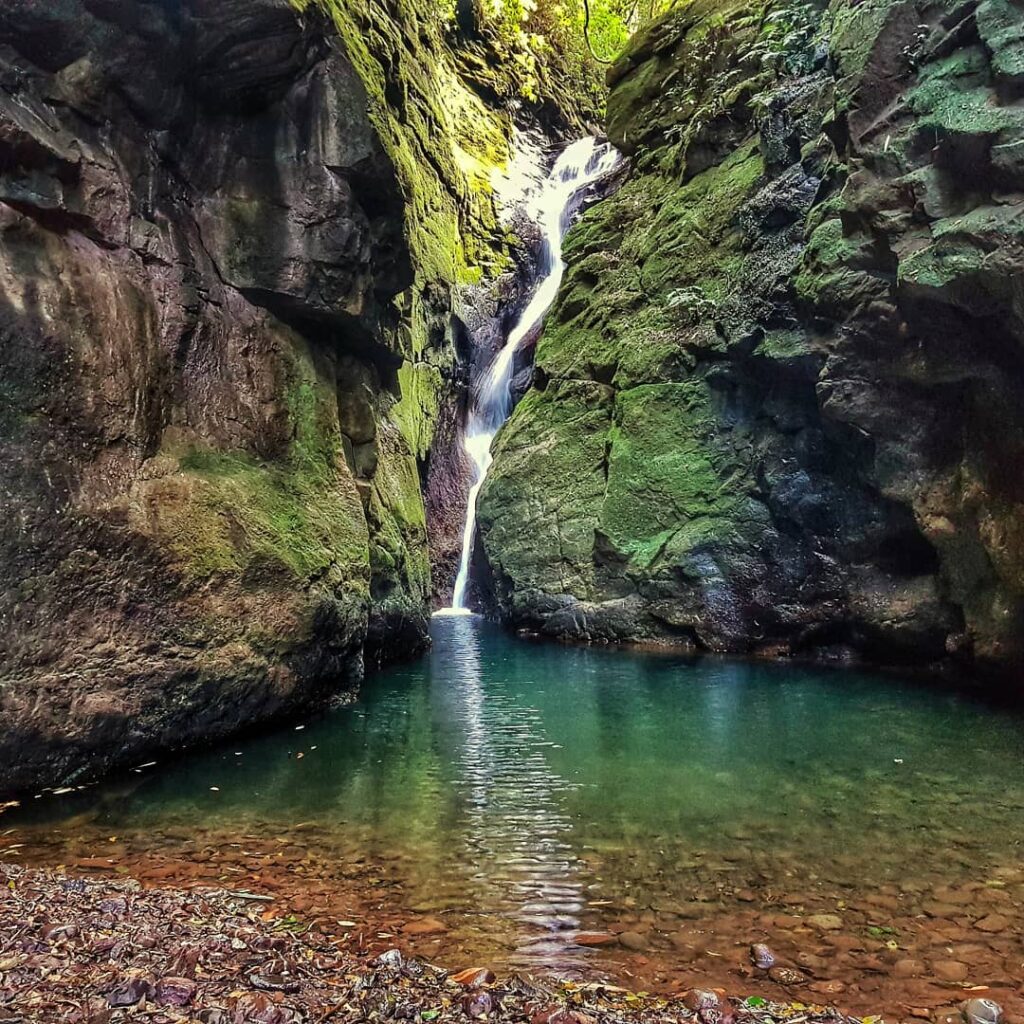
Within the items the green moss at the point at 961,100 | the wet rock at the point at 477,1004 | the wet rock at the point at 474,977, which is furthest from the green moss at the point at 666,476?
the wet rock at the point at 477,1004

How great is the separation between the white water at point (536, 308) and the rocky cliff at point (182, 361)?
10.9 meters

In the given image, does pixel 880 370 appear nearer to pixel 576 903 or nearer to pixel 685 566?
pixel 685 566

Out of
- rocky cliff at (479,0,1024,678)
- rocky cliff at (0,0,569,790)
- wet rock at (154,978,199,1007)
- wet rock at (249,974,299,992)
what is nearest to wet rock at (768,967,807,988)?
wet rock at (249,974,299,992)

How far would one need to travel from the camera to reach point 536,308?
26.8m

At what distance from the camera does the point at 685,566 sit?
50.3ft

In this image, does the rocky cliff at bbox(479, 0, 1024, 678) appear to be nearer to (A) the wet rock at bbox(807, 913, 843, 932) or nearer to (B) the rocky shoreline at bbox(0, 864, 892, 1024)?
(A) the wet rock at bbox(807, 913, 843, 932)

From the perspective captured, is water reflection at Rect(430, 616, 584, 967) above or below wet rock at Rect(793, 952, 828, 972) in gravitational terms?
below

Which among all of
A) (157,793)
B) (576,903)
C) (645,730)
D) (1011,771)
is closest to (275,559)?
(157,793)

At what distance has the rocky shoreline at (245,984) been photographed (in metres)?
3.07

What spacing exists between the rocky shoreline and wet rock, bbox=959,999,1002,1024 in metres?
0.57

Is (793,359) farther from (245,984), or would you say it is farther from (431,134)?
(431,134)

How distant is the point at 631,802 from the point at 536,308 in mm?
22745

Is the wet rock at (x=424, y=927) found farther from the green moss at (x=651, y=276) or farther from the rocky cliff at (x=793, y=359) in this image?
the green moss at (x=651, y=276)

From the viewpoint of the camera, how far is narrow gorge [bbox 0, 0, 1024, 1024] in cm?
408
